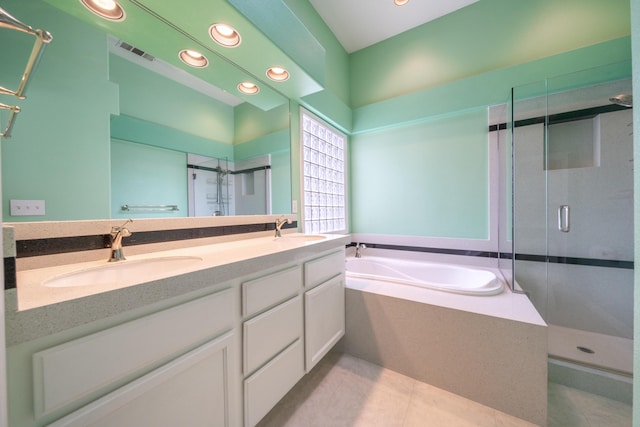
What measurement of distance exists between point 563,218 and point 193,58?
2.99 metres

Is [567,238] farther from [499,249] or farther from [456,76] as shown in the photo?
[456,76]

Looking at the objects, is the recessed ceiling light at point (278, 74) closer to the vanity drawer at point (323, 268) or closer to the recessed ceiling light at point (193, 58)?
the recessed ceiling light at point (193, 58)

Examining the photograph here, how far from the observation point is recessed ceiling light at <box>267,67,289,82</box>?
168 cm

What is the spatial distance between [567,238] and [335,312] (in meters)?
2.03

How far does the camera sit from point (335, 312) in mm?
1630

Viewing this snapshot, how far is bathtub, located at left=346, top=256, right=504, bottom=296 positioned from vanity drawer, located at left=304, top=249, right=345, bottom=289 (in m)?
0.46

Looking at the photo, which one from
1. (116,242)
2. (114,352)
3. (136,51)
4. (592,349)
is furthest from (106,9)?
(592,349)

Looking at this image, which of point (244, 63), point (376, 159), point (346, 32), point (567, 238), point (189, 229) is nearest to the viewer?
point (189, 229)

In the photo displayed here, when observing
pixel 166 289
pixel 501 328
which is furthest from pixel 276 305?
pixel 501 328

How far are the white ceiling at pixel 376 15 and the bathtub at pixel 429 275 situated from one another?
253 cm

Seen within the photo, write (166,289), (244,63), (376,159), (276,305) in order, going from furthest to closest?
1. (376,159)
2. (244,63)
3. (276,305)
4. (166,289)

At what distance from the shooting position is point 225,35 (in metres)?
1.36

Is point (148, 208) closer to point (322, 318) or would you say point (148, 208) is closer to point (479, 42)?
point (322, 318)

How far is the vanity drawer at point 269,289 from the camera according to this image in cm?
96
